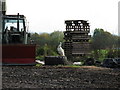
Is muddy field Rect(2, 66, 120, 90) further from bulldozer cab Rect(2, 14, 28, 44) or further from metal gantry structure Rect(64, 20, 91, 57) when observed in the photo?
metal gantry structure Rect(64, 20, 91, 57)

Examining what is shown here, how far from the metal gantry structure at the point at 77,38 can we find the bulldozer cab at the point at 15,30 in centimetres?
969

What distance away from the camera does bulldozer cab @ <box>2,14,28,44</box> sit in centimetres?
1748

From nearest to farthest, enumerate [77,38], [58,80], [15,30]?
[58,80], [15,30], [77,38]

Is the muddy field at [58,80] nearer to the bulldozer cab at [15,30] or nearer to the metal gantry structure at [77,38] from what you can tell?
the bulldozer cab at [15,30]

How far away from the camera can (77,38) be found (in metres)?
27.2

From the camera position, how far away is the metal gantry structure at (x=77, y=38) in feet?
88.9

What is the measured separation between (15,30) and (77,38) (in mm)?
10222

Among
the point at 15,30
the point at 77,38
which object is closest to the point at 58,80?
the point at 15,30

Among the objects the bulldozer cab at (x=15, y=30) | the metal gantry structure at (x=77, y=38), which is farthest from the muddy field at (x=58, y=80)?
the metal gantry structure at (x=77, y=38)

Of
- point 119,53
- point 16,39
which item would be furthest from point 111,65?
point 119,53

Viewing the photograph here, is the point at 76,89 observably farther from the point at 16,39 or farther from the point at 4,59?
the point at 16,39

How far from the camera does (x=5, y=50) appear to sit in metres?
16.4

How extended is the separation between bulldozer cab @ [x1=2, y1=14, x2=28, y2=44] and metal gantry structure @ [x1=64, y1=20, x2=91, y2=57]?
9.69 m

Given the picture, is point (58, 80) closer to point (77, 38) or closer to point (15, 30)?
point (15, 30)
